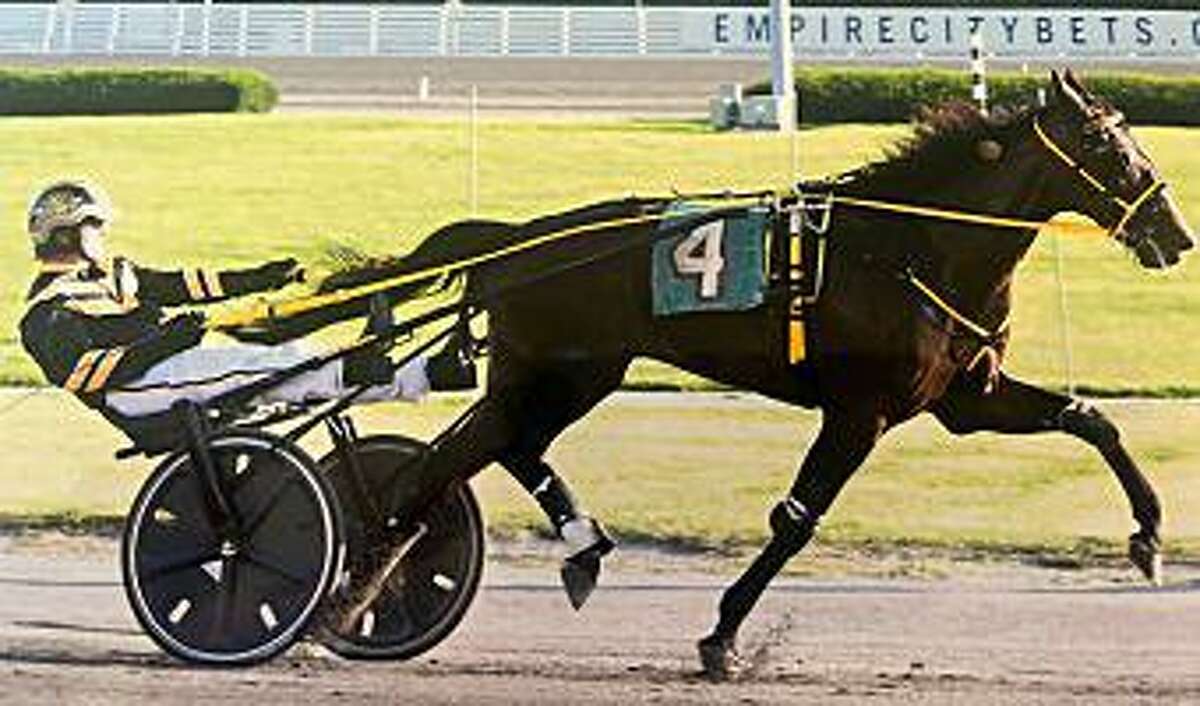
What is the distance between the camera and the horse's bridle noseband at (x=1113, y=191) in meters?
4.70

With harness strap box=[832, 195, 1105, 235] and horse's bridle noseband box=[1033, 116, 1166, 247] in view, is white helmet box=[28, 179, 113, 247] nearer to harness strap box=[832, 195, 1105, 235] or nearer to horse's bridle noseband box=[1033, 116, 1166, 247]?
harness strap box=[832, 195, 1105, 235]

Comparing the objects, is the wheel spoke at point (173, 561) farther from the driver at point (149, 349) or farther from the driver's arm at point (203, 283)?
the driver's arm at point (203, 283)

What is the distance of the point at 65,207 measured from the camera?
5.25 m

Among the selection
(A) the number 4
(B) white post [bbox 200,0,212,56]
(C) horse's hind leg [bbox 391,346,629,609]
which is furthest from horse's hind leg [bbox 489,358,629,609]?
(B) white post [bbox 200,0,212,56]

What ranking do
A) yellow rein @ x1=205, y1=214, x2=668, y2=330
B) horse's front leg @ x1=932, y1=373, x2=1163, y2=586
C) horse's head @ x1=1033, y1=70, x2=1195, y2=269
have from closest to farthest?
horse's head @ x1=1033, y1=70, x2=1195, y2=269, horse's front leg @ x1=932, y1=373, x2=1163, y2=586, yellow rein @ x1=205, y1=214, x2=668, y2=330

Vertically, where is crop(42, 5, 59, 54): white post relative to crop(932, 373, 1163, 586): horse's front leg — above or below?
above

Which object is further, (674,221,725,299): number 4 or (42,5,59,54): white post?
(42,5,59,54): white post

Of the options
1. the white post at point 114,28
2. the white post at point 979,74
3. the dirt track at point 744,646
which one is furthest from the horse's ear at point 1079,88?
the white post at point 114,28

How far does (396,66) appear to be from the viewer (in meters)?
5.52

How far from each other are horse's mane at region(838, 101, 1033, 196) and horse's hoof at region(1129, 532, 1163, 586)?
111 centimetres

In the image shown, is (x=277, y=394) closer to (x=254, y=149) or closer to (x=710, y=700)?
(x=254, y=149)

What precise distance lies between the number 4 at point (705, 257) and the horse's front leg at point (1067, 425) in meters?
0.71

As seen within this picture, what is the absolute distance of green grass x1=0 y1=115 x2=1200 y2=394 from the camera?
5090mm

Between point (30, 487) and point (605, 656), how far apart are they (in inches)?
68.0
